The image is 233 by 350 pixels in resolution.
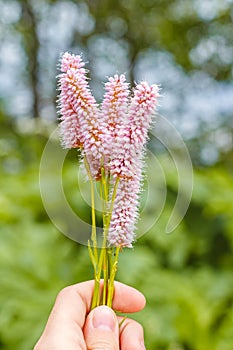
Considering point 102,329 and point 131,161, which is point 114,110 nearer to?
point 131,161

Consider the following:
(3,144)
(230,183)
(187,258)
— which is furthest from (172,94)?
(187,258)

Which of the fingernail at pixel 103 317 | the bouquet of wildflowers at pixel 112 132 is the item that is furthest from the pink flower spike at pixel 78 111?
the fingernail at pixel 103 317

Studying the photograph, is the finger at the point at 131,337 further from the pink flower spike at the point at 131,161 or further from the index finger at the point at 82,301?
the pink flower spike at the point at 131,161

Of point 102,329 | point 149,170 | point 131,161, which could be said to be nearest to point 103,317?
point 102,329

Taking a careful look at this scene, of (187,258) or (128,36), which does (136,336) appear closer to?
(187,258)

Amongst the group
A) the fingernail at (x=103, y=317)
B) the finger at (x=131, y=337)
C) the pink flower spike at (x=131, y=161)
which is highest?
the pink flower spike at (x=131, y=161)

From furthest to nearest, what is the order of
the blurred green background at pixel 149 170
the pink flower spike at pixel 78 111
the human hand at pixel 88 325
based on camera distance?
the blurred green background at pixel 149 170
the human hand at pixel 88 325
the pink flower spike at pixel 78 111

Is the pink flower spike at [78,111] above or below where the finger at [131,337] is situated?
above
